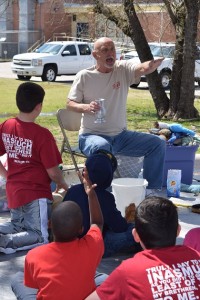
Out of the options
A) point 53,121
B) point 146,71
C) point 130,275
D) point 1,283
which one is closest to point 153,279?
point 130,275

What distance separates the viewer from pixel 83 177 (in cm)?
405

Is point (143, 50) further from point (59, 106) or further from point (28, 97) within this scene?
point (28, 97)

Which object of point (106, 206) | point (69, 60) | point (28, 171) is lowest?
point (69, 60)

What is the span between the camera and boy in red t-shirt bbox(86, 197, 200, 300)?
95.0 inches

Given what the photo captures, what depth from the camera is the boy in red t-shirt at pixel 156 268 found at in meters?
2.41

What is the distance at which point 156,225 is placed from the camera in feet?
8.59

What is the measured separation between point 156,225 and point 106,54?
377cm

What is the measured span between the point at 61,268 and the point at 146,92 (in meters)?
16.7

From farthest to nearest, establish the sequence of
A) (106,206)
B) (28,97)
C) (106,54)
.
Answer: (106,54)
(28,97)
(106,206)

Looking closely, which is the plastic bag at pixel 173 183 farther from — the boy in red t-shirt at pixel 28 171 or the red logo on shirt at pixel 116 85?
the boy in red t-shirt at pixel 28 171

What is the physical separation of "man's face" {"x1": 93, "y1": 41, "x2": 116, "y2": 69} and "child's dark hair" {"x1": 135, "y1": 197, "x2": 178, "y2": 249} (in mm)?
3654

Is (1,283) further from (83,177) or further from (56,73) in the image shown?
(56,73)

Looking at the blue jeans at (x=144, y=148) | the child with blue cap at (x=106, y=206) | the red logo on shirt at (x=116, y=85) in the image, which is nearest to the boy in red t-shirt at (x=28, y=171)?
the child with blue cap at (x=106, y=206)

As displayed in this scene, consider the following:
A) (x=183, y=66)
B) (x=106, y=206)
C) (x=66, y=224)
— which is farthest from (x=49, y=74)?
(x=66, y=224)
